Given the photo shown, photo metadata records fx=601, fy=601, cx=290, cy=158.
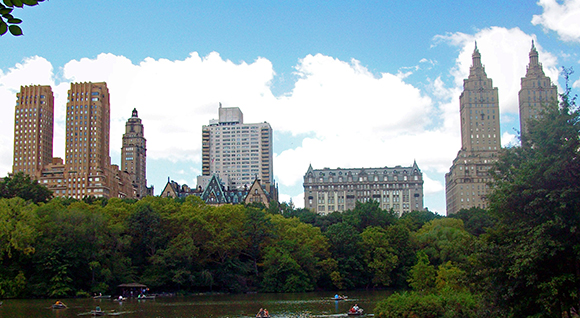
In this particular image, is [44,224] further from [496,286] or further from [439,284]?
[496,286]

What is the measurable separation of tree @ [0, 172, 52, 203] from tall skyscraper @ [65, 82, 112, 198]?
83.6 meters

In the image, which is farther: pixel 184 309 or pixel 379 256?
pixel 379 256

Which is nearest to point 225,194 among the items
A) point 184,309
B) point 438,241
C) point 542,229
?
point 438,241

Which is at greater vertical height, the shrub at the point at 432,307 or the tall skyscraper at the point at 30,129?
the tall skyscraper at the point at 30,129

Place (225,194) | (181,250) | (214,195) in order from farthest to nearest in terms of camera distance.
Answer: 1. (225,194)
2. (214,195)
3. (181,250)

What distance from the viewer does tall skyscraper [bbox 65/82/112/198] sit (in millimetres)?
185000

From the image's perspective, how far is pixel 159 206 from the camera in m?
95.9

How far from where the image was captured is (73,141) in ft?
609

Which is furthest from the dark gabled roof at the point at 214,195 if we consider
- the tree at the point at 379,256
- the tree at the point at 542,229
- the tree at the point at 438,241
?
the tree at the point at 542,229

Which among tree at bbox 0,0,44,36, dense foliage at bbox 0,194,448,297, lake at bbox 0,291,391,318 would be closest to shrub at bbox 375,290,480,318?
lake at bbox 0,291,391,318

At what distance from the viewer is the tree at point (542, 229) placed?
86.6 ft

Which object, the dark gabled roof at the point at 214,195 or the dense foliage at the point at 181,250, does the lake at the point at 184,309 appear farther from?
the dark gabled roof at the point at 214,195

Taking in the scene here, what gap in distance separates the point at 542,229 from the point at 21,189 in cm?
9137

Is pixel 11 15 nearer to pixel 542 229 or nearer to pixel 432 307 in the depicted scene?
pixel 542 229
